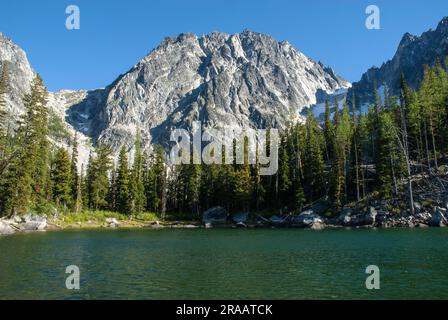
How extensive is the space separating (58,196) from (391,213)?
67538 millimetres

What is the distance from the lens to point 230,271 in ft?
87.6

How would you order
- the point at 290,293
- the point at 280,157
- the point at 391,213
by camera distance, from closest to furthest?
the point at 290,293 < the point at 391,213 < the point at 280,157

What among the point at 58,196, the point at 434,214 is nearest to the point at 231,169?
the point at 58,196

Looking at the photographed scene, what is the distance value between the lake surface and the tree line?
33332 mm

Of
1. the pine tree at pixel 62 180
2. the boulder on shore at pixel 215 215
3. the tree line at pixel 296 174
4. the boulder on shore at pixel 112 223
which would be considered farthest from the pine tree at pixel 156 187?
the pine tree at pixel 62 180

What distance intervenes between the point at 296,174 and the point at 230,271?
220 feet

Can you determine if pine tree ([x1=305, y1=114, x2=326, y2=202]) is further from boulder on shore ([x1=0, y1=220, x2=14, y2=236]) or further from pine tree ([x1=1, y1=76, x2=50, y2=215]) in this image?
boulder on shore ([x1=0, y1=220, x2=14, y2=236])

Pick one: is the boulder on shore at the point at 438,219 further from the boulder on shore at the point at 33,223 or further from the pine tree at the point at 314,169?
the boulder on shore at the point at 33,223

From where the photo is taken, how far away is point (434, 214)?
63531mm

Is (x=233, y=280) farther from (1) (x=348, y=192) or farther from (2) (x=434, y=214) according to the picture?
(1) (x=348, y=192)

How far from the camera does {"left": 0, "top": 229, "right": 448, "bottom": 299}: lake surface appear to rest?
66.6ft

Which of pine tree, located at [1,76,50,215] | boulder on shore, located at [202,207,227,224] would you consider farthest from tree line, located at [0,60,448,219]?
boulder on shore, located at [202,207,227,224]
